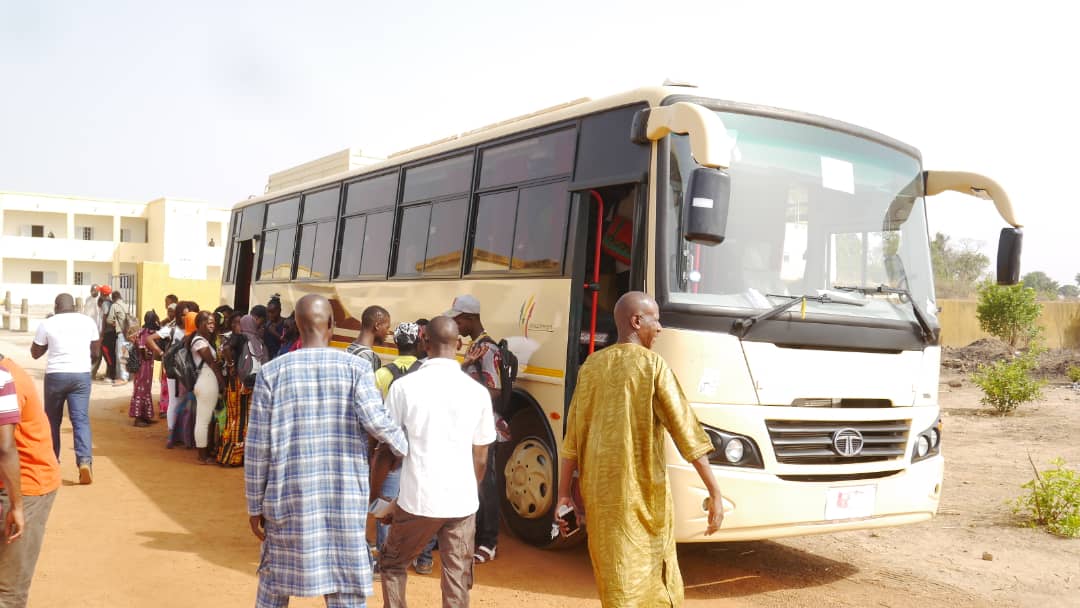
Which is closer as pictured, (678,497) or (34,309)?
(678,497)

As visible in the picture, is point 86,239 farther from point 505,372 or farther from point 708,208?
point 708,208

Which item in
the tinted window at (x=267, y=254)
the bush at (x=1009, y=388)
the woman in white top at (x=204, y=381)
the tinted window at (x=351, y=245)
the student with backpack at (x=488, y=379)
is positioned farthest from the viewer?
the bush at (x=1009, y=388)

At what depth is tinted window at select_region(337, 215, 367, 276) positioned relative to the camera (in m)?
9.47

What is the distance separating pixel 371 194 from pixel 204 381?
3110 mm

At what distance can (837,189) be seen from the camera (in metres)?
6.04

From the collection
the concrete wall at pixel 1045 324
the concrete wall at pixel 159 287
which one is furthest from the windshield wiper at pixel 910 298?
the concrete wall at pixel 1045 324

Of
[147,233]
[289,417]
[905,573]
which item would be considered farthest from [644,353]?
[147,233]

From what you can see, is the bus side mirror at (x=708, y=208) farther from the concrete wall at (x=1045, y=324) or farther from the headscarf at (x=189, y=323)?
the concrete wall at (x=1045, y=324)

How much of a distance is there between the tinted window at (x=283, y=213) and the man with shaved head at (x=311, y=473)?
808cm

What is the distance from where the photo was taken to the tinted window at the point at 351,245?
9469 millimetres

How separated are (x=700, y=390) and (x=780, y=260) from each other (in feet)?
3.54

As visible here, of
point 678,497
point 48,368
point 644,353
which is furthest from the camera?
point 48,368

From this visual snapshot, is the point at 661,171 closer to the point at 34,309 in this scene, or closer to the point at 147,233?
the point at 34,309

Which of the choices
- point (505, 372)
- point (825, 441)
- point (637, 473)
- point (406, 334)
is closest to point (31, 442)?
point (406, 334)
